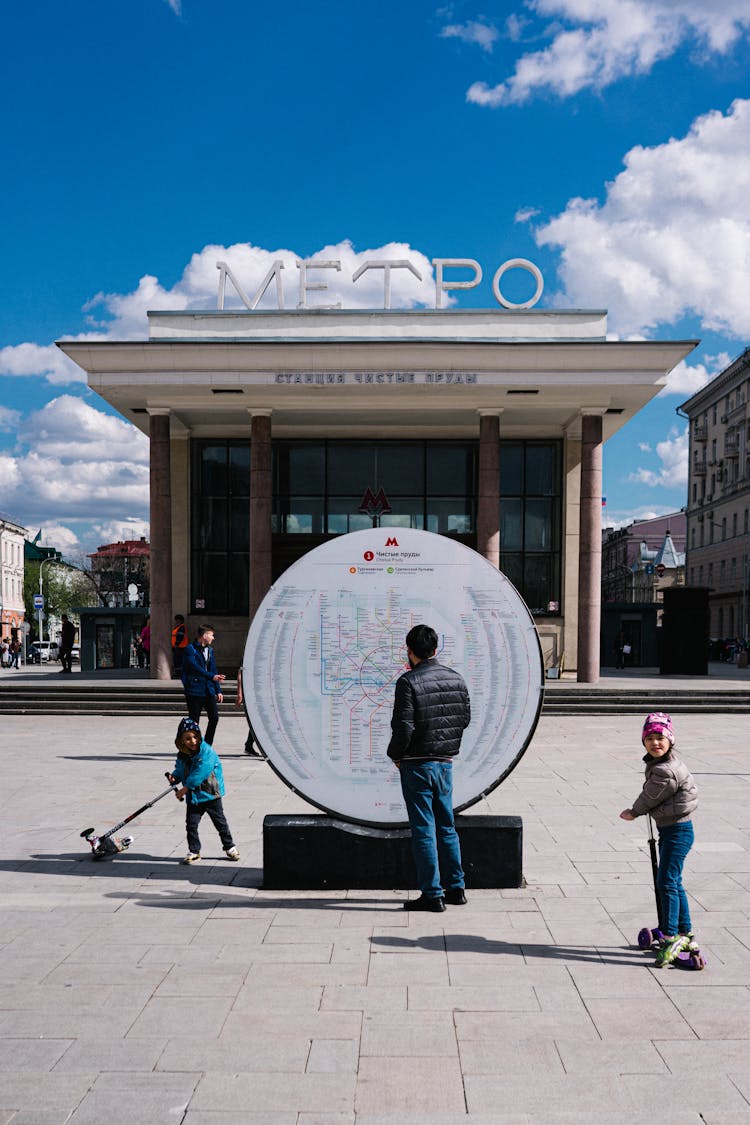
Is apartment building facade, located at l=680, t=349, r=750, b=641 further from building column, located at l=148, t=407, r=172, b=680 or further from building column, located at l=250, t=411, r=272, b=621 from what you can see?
building column, located at l=148, t=407, r=172, b=680

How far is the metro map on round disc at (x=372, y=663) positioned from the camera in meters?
7.09

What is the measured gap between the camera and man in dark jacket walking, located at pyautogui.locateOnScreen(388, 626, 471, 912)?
6234mm

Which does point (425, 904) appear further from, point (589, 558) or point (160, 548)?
point (160, 548)

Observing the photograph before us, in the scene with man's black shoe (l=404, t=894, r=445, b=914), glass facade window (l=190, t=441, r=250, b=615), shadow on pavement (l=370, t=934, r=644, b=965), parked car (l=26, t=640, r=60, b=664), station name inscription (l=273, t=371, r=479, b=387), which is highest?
station name inscription (l=273, t=371, r=479, b=387)

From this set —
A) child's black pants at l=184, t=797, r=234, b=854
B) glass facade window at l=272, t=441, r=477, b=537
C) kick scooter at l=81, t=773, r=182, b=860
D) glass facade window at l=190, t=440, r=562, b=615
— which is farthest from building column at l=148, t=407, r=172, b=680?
child's black pants at l=184, t=797, r=234, b=854

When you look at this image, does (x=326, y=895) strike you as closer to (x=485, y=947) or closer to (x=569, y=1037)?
(x=485, y=947)

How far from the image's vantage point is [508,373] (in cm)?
2303

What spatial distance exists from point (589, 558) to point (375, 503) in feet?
22.1

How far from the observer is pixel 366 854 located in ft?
23.1

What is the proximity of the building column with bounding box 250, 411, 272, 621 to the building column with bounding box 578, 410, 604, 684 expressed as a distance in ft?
25.6

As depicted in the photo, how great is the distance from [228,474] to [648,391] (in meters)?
11.8

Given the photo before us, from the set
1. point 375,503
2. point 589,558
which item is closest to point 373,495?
point 375,503

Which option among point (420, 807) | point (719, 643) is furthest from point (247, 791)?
point (719, 643)

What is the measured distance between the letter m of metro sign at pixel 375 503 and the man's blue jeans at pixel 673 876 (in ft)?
72.0
